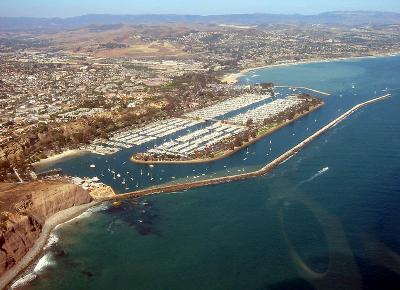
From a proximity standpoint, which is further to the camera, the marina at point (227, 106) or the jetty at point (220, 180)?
the marina at point (227, 106)

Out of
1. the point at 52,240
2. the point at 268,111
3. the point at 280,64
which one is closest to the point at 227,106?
the point at 268,111

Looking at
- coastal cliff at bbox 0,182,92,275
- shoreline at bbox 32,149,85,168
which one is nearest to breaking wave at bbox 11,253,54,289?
coastal cliff at bbox 0,182,92,275

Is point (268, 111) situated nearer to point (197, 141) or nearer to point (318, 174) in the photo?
point (197, 141)

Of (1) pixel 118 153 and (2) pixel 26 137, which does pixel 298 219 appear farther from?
(2) pixel 26 137

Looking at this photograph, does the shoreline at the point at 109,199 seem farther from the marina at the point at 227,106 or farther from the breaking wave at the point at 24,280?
the marina at the point at 227,106

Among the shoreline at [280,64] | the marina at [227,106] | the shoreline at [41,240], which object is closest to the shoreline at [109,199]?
the shoreline at [41,240]

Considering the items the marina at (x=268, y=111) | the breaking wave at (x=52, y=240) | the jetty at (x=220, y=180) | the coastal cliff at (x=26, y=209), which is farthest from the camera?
the marina at (x=268, y=111)

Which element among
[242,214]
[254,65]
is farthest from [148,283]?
[254,65]
